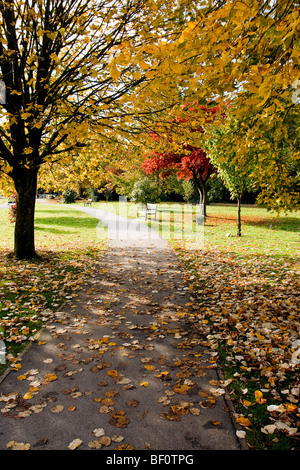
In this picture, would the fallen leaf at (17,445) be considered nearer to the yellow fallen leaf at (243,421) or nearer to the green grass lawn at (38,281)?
the green grass lawn at (38,281)

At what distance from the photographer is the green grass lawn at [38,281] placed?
14.8ft

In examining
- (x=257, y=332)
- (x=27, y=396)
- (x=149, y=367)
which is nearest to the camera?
(x=27, y=396)

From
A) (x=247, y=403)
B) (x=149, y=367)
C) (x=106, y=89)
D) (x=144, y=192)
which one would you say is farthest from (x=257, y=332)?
(x=144, y=192)

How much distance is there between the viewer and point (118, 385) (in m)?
3.21

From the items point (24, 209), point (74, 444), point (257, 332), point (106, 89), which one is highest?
point (106, 89)

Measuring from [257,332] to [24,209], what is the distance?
7030mm

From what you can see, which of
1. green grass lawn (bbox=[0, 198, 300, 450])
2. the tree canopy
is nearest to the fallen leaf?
green grass lawn (bbox=[0, 198, 300, 450])

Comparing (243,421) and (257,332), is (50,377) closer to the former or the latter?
(243,421)

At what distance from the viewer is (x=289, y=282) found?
6.63 metres

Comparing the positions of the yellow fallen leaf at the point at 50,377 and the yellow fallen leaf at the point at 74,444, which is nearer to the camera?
the yellow fallen leaf at the point at 74,444

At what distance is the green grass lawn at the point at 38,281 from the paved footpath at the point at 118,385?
1.11ft

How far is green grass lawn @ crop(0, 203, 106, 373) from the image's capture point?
Answer: 14.8 feet

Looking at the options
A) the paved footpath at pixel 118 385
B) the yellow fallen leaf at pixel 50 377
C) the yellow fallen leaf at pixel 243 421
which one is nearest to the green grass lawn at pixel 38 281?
the paved footpath at pixel 118 385
